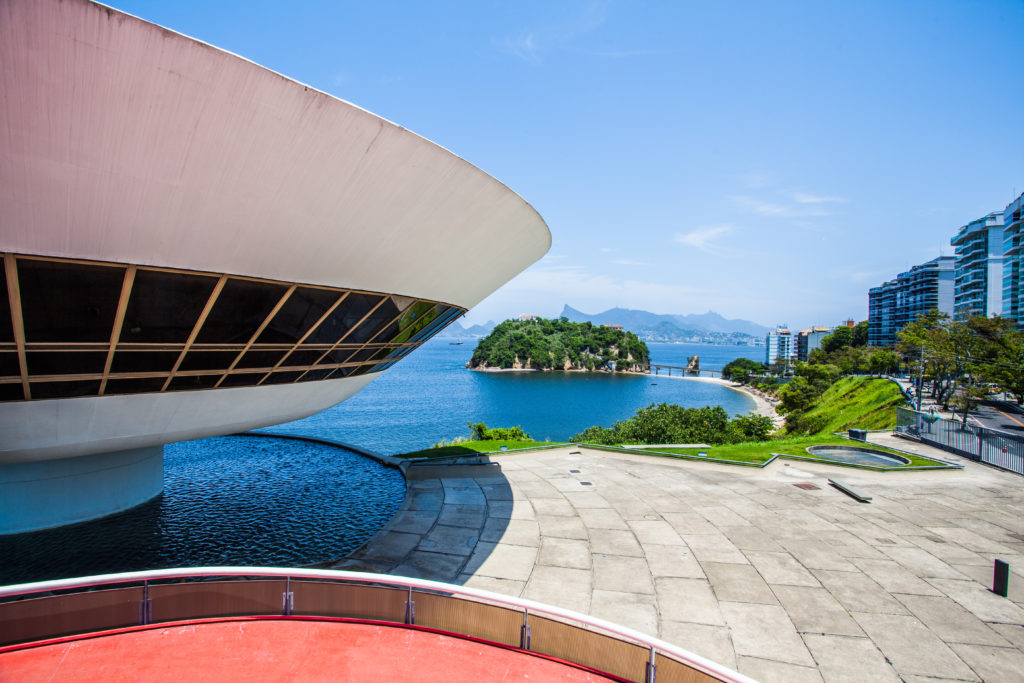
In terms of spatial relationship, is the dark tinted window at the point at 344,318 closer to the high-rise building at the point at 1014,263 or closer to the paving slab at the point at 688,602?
the paving slab at the point at 688,602

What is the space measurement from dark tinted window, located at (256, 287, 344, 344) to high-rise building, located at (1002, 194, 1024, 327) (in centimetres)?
10701

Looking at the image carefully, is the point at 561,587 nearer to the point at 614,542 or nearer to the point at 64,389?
the point at 614,542

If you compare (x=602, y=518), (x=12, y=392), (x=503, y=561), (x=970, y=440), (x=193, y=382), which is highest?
(x=193, y=382)

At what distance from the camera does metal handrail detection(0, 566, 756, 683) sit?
4.81m

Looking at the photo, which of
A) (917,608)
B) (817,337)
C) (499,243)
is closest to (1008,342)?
(917,608)

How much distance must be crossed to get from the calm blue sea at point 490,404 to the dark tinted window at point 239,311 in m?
32.1

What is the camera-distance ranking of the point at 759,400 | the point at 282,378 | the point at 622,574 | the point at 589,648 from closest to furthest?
the point at 589,648 → the point at 622,574 → the point at 282,378 → the point at 759,400

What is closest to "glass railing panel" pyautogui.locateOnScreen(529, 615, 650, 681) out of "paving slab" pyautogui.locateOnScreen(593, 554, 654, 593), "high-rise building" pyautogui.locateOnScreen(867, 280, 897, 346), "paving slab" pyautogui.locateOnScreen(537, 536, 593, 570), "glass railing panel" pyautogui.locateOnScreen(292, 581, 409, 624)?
"glass railing panel" pyautogui.locateOnScreen(292, 581, 409, 624)

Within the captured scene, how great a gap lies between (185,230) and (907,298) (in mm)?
178857

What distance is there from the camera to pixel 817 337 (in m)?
172

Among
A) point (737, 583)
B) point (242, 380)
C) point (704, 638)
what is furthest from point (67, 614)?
point (737, 583)

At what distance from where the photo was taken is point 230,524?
12.0 metres

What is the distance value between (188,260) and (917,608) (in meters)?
13.0

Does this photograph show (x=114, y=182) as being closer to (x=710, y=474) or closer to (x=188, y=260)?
(x=188, y=260)
